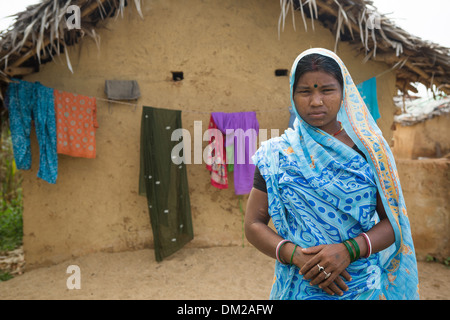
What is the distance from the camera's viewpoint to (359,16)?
362 cm


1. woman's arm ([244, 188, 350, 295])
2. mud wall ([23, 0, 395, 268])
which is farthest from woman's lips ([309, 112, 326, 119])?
mud wall ([23, 0, 395, 268])

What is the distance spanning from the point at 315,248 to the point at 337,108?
520mm

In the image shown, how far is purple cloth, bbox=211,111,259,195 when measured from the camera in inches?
146

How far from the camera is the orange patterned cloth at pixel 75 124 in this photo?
3.42m

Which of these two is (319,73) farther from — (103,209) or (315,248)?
(103,209)

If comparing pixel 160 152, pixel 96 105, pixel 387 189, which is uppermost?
pixel 96 105

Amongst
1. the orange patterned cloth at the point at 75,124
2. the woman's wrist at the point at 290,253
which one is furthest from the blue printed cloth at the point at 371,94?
the orange patterned cloth at the point at 75,124

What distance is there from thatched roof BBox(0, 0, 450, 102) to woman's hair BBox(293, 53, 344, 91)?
251cm

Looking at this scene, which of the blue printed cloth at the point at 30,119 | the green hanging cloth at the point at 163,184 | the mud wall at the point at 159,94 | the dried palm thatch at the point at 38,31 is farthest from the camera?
the mud wall at the point at 159,94

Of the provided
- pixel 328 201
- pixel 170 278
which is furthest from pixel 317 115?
pixel 170 278

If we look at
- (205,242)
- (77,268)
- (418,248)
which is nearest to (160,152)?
(205,242)

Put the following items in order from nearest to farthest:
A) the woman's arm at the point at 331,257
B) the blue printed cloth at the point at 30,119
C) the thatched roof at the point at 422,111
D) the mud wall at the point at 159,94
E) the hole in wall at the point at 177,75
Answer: the woman's arm at the point at 331,257 → the blue printed cloth at the point at 30,119 → the mud wall at the point at 159,94 → the hole in wall at the point at 177,75 → the thatched roof at the point at 422,111

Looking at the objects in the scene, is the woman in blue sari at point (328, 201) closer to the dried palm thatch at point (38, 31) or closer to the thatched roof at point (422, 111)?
the dried palm thatch at point (38, 31)

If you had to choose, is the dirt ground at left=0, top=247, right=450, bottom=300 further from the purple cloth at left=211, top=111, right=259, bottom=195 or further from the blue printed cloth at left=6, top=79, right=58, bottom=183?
the blue printed cloth at left=6, top=79, right=58, bottom=183
